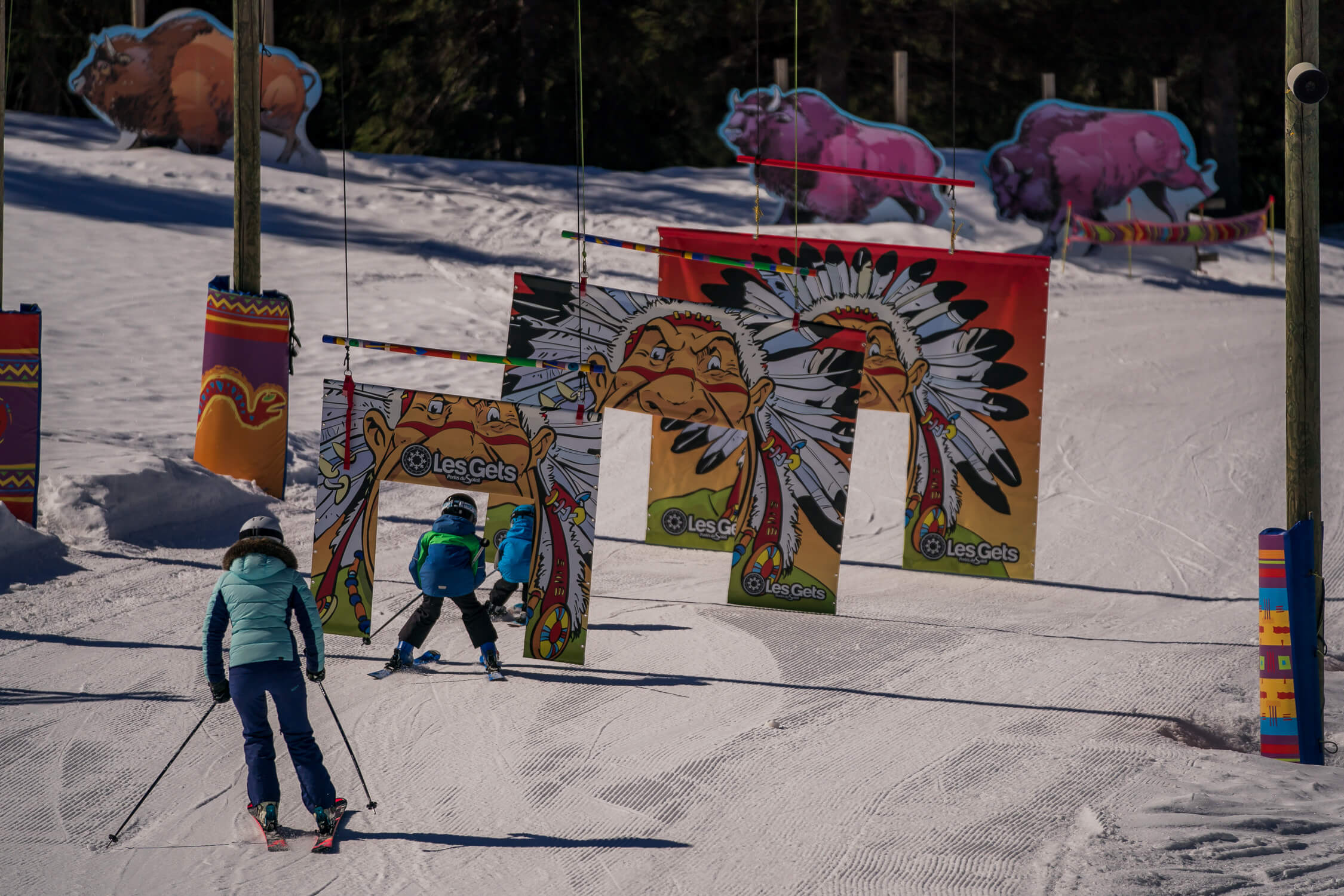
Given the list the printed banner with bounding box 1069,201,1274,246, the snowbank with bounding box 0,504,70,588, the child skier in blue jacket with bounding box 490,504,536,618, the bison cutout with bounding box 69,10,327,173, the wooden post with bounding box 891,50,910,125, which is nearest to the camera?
the child skier in blue jacket with bounding box 490,504,536,618

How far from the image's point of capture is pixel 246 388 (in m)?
13.7

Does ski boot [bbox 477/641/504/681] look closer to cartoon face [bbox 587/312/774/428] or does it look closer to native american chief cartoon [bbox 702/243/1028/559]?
cartoon face [bbox 587/312/774/428]

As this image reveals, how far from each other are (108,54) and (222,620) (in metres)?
20.4

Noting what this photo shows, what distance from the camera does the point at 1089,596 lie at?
1250 cm

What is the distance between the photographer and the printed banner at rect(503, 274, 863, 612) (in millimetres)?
11195

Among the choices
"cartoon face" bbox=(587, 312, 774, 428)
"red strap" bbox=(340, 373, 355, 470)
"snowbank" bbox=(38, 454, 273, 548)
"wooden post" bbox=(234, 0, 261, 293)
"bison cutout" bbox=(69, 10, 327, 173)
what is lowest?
"snowbank" bbox=(38, 454, 273, 548)

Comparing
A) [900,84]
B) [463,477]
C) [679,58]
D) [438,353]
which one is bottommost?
[463,477]

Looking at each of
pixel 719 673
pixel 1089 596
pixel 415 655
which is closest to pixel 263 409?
pixel 415 655

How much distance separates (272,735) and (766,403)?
5.58 m

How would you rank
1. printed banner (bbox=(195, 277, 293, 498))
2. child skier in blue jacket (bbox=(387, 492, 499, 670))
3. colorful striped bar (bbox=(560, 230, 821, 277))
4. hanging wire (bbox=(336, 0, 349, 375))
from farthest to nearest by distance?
printed banner (bbox=(195, 277, 293, 498)), hanging wire (bbox=(336, 0, 349, 375)), colorful striped bar (bbox=(560, 230, 821, 277)), child skier in blue jacket (bbox=(387, 492, 499, 670))

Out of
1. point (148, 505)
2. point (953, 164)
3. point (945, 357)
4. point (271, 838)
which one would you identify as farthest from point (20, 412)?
point (953, 164)

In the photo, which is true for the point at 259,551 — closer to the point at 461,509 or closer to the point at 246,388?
the point at 461,509

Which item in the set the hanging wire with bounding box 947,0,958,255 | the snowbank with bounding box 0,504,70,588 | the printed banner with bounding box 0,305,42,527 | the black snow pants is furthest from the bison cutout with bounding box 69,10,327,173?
the black snow pants

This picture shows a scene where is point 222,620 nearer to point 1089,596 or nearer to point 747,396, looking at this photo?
point 747,396
